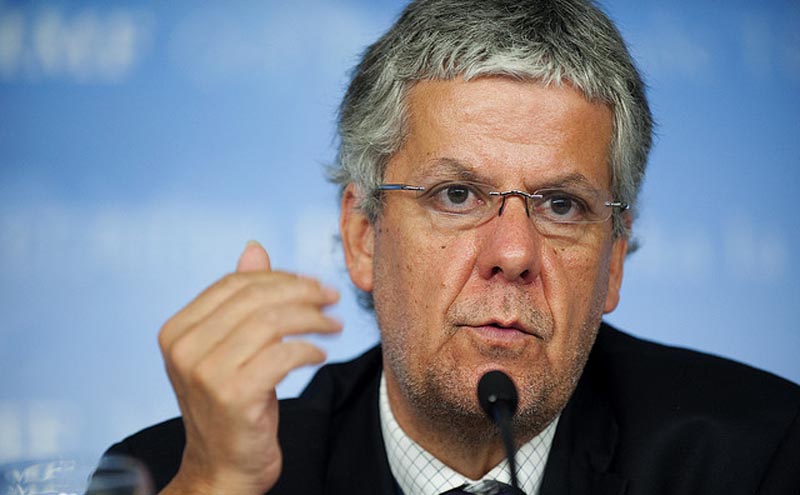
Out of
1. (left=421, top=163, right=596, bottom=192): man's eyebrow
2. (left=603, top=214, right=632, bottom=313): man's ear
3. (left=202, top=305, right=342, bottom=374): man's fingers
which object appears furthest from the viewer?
(left=603, top=214, right=632, bottom=313): man's ear

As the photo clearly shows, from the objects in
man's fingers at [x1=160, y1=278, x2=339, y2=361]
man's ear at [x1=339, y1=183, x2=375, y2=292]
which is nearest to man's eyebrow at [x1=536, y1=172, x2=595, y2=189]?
man's ear at [x1=339, y1=183, x2=375, y2=292]

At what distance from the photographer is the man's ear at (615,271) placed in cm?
230

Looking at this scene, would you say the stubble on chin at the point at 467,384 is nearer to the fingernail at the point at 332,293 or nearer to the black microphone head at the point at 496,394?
the black microphone head at the point at 496,394

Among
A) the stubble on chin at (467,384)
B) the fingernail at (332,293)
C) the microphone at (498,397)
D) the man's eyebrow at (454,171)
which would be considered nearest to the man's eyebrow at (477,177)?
the man's eyebrow at (454,171)

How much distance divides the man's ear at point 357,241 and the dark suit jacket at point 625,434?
31 centimetres

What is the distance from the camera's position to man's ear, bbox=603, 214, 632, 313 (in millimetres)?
2303

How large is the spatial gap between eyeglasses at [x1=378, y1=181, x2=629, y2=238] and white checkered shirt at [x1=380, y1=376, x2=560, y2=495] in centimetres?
50

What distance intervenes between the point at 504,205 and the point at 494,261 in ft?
0.49

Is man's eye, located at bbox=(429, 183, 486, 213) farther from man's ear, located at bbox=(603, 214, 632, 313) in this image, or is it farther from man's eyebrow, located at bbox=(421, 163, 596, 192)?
man's ear, located at bbox=(603, 214, 632, 313)

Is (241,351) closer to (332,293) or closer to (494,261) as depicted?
(332,293)

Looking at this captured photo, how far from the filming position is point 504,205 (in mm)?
1987

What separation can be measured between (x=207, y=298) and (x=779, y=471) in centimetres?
135

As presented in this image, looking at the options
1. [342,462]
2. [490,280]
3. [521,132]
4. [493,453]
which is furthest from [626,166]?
[342,462]

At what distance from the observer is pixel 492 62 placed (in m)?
2.03
